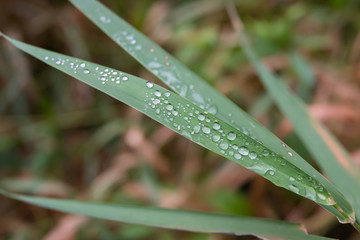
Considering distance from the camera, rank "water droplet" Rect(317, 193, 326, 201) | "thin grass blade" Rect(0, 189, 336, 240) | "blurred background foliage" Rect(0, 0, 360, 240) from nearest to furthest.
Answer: "water droplet" Rect(317, 193, 326, 201) < "thin grass blade" Rect(0, 189, 336, 240) < "blurred background foliage" Rect(0, 0, 360, 240)

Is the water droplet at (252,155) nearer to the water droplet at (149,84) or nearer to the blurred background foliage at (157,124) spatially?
the water droplet at (149,84)

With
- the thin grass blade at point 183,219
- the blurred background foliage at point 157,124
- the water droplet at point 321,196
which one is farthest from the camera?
the blurred background foliage at point 157,124

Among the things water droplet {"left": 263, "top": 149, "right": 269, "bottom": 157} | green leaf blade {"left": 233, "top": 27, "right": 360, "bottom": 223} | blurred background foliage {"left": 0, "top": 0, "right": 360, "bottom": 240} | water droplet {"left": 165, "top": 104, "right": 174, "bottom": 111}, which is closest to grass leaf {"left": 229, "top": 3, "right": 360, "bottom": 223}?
green leaf blade {"left": 233, "top": 27, "right": 360, "bottom": 223}

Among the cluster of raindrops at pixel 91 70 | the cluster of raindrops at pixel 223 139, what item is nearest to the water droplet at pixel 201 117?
the cluster of raindrops at pixel 223 139

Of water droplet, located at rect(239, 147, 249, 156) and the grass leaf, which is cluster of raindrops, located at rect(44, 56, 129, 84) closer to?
water droplet, located at rect(239, 147, 249, 156)

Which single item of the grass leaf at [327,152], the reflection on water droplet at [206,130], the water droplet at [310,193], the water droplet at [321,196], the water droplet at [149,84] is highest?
the water droplet at [149,84]

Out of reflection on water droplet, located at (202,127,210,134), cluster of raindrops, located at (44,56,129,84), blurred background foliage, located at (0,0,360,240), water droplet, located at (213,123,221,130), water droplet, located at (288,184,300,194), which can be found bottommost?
blurred background foliage, located at (0,0,360,240)
